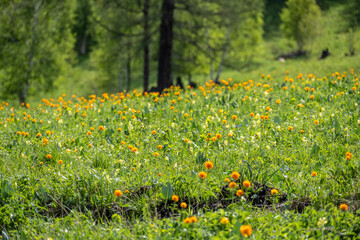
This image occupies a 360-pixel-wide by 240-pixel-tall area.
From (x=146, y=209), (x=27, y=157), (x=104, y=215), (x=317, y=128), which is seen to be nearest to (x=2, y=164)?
(x=27, y=157)

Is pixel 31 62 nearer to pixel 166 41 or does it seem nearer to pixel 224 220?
pixel 166 41

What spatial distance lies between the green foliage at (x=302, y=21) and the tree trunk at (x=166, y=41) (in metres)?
21.4

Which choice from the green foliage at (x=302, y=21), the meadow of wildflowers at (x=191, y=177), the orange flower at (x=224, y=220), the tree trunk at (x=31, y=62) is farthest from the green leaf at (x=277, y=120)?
the green foliage at (x=302, y=21)

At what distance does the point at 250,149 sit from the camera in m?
4.04

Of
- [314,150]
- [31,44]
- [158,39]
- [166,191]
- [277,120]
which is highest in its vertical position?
[158,39]

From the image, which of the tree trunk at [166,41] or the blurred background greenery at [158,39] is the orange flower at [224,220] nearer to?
the blurred background greenery at [158,39]

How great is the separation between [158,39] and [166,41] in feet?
22.5

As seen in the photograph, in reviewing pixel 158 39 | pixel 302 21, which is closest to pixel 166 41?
pixel 158 39

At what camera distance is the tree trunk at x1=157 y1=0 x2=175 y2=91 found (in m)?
11.7

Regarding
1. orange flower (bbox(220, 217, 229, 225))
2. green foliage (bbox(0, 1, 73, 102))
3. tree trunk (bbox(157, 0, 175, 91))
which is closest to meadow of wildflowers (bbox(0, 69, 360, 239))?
orange flower (bbox(220, 217, 229, 225))

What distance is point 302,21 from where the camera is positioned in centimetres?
2998

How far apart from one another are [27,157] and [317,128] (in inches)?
155

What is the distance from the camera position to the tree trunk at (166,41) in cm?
1171

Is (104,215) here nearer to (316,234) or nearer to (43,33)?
(316,234)
